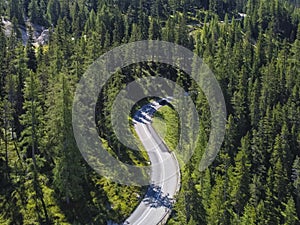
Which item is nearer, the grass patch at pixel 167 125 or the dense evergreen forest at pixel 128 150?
the dense evergreen forest at pixel 128 150

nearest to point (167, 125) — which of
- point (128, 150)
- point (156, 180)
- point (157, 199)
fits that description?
point (128, 150)

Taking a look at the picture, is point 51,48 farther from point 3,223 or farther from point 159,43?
point 3,223

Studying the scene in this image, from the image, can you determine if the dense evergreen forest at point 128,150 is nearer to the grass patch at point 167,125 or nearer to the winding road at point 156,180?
the winding road at point 156,180

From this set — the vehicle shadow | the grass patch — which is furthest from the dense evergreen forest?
the grass patch

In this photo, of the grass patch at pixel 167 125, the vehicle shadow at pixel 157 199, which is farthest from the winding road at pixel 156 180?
the grass patch at pixel 167 125

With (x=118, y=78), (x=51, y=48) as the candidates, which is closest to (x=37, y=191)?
(x=118, y=78)

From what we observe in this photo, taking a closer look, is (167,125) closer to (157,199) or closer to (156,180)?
(156,180)

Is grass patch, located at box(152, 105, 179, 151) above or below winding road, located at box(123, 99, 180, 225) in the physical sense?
below

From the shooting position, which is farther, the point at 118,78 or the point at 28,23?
the point at 28,23

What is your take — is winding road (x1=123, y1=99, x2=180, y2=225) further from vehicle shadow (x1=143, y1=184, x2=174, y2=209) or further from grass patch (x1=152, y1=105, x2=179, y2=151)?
A: grass patch (x1=152, y1=105, x2=179, y2=151)
